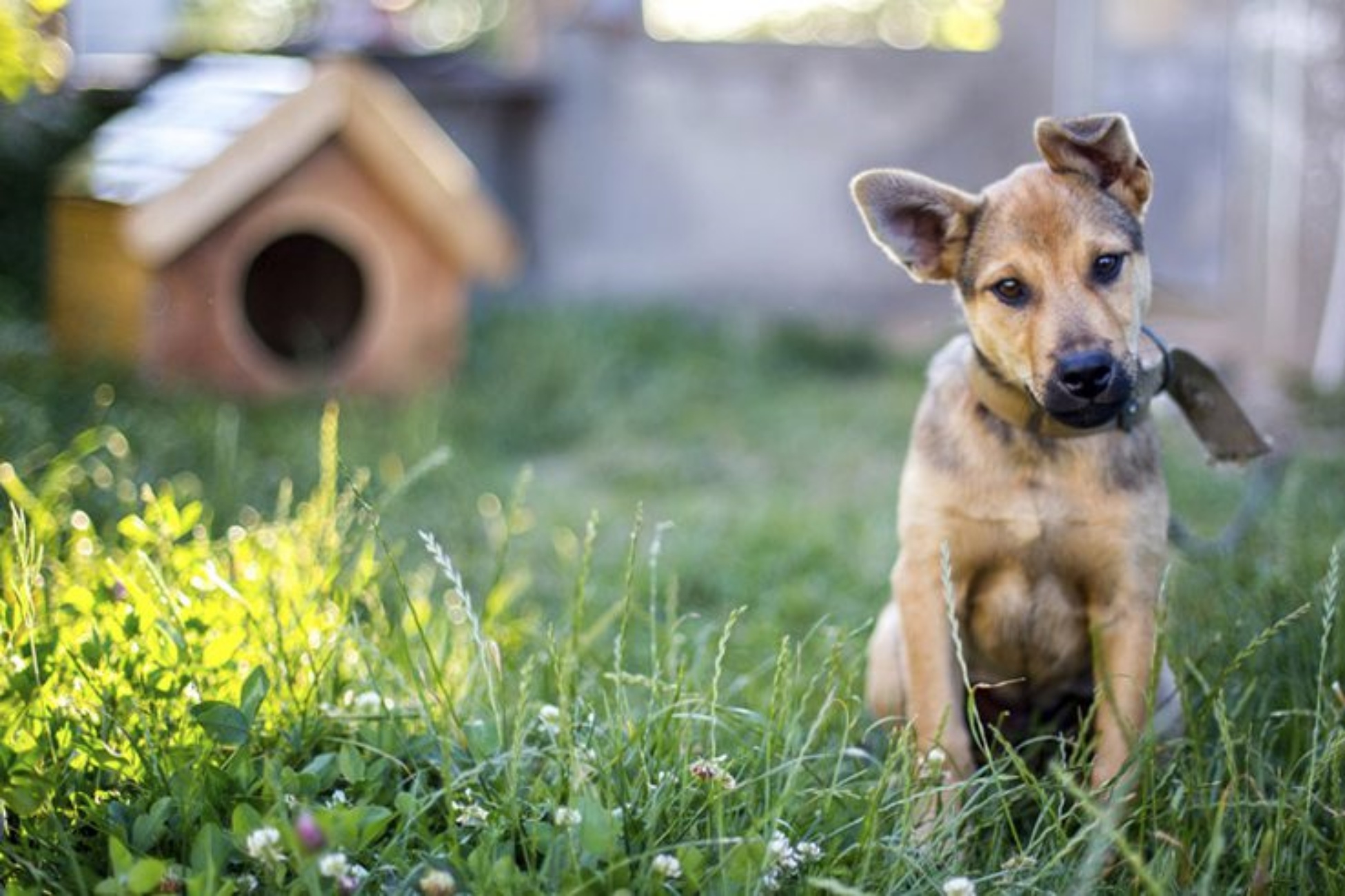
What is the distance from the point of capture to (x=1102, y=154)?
121 inches

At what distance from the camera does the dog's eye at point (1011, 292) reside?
3.04 meters

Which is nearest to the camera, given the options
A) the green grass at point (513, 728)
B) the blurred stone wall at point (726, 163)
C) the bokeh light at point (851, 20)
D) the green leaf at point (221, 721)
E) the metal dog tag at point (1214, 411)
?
the green grass at point (513, 728)

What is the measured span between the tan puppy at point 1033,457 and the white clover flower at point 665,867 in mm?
822

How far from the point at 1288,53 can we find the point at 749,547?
4.68m

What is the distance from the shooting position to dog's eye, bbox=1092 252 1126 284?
119 inches

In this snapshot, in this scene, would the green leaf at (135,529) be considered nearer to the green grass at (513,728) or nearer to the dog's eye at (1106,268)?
the green grass at (513,728)

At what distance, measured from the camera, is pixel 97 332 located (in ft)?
21.1

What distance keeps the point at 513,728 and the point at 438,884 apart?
717 mm

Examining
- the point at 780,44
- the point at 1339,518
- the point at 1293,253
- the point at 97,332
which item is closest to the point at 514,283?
the point at 780,44

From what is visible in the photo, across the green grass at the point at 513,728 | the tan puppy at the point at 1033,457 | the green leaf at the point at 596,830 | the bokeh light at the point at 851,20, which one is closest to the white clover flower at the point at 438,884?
the green grass at the point at 513,728

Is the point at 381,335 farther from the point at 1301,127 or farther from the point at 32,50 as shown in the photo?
the point at 1301,127

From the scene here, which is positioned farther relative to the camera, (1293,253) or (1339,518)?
(1293,253)

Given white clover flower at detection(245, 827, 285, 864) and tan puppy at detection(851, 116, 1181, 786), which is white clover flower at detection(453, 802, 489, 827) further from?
tan puppy at detection(851, 116, 1181, 786)

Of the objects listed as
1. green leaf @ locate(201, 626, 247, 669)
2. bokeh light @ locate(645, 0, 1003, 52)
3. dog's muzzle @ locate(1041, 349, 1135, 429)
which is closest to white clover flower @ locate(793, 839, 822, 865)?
dog's muzzle @ locate(1041, 349, 1135, 429)
